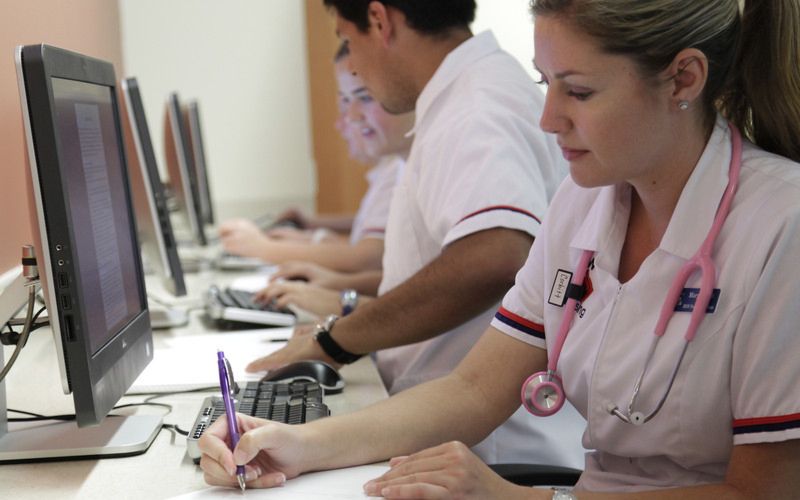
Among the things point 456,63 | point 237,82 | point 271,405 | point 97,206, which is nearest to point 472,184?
point 456,63

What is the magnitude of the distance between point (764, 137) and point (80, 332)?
86 centimetres

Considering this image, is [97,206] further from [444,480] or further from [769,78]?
[769,78]

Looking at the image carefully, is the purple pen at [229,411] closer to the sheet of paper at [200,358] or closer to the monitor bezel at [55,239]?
the monitor bezel at [55,239]

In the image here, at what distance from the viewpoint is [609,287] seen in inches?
49.1

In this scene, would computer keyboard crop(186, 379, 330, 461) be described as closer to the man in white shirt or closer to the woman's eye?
the man in white shirt

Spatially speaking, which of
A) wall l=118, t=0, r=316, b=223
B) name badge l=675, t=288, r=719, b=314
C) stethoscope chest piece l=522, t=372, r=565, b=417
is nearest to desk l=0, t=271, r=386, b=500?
stethoscope chest piece l=522, t=372, r=565, b=417

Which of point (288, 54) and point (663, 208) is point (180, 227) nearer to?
point (288, 54)

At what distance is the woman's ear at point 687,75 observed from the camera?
114cm

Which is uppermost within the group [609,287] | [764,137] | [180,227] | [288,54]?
[288,54]

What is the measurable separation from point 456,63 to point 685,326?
3.12 ft

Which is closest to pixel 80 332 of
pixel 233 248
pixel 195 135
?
pixel 233 248

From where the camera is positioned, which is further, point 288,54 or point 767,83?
point 288,54

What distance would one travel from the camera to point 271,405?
4.54ft

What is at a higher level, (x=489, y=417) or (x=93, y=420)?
(x=93, y=420)
